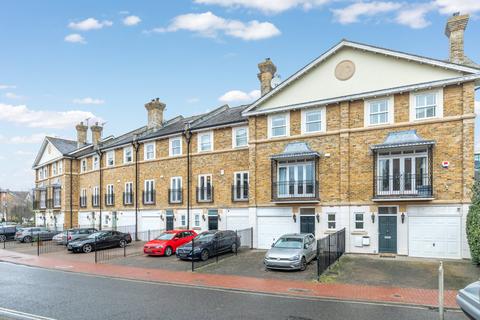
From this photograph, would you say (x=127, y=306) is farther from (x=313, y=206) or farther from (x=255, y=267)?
(x=313, y=206)

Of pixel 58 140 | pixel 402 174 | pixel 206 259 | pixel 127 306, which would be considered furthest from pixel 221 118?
pixel 58 140

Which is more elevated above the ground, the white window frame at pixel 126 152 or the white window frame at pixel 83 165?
the white window frame at pixel 126 152

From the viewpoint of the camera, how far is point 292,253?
55.7 ft

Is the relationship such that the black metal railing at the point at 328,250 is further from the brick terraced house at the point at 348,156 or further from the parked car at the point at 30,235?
the parked car at the point at 30,235

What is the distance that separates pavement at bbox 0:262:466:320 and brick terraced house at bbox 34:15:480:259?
28.5 ft

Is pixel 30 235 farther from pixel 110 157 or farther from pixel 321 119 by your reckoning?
pixel 321 119

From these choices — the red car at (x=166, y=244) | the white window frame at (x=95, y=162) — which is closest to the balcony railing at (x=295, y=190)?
the red car at (x=166, y=244)

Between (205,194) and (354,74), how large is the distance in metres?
13.3

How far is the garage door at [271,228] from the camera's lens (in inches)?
889

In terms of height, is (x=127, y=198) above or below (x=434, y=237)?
above

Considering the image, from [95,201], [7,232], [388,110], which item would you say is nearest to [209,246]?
[388,110]

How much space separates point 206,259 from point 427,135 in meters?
12.8

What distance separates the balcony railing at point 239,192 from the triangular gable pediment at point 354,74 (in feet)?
18.3

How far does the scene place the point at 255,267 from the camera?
18250 mm
